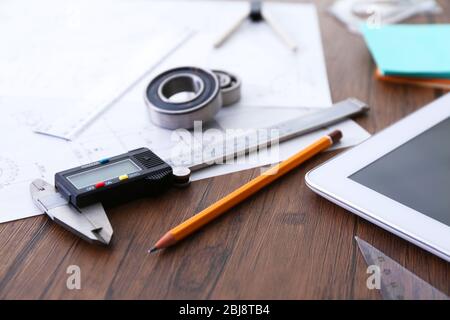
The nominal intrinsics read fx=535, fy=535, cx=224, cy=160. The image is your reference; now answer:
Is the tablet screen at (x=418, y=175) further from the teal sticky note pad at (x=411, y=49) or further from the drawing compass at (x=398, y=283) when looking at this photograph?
the teal sticky note pad at (x=411, y=49)

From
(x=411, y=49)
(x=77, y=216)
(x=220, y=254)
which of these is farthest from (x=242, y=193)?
(x=411, y=49)

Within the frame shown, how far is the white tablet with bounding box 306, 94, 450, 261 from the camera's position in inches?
23.6

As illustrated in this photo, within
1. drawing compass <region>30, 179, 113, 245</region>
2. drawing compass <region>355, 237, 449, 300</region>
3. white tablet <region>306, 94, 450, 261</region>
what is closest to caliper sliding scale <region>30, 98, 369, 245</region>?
drawing compass <region>30, 179, 113, 245</region>

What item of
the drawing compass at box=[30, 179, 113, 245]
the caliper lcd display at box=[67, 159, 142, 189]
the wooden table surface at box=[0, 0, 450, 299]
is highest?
the caliper lcd display at box=[67, 159, 142, 189]

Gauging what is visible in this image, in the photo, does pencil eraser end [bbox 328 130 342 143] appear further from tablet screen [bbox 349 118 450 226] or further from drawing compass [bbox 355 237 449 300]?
drawing compass [bbox 355 237 449 300]

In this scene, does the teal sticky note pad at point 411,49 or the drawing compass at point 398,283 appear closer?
the drawing compass at point 398,283

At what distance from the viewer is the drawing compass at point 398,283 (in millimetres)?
554

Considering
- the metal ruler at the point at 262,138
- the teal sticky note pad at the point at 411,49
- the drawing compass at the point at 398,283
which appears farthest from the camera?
the teal sticky note pad at the point at 411,49

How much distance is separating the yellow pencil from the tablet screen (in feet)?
0.28

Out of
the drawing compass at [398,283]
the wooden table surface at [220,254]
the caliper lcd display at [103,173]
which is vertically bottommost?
the drawing compass at [398,283]

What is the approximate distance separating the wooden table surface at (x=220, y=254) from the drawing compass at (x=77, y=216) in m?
0.01

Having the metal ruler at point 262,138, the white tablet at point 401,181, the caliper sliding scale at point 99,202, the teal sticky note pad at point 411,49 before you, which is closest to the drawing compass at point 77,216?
the caliper sliding scale at point 99,202

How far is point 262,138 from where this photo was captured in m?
0.78

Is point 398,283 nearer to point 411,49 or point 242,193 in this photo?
point 242,193
